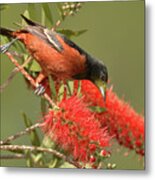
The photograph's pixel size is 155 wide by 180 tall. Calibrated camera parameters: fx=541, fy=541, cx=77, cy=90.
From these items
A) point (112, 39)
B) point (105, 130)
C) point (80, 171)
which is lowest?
point (80, 171)

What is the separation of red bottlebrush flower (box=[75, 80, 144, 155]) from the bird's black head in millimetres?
21

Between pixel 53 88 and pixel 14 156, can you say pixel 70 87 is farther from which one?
pixel 14 156

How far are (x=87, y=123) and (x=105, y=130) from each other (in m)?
0.07

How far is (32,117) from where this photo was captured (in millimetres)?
2123

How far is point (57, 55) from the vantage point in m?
2.10

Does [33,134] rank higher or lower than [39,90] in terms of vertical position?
lower

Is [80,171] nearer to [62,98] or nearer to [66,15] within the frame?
[62,98]

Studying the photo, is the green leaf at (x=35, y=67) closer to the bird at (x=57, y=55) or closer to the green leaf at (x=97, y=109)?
the bird at (x=57, y=55)

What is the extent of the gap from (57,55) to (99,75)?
0.60 feet

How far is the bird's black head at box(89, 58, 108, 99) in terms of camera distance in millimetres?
2074

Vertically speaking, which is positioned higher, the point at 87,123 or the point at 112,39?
the point at 112,39

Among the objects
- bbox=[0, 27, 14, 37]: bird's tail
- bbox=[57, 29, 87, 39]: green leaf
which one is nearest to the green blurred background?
bbox=[57, 29, 87, 39]: green leaf

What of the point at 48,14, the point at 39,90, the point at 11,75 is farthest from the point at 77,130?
the point at 48,14

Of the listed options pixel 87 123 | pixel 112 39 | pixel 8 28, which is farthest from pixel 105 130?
pixel 8 28
